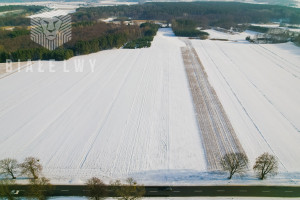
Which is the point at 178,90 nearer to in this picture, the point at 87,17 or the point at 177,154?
the point at 177,154

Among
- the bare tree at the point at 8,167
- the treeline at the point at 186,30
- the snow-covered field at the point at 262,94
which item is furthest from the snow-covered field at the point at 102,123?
the treeline at the point at 186,30

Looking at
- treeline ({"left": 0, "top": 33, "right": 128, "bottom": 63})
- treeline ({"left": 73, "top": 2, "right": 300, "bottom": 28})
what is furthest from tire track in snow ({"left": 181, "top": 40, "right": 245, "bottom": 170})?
treeline ({"left": 73, "top": 2, "right": 300, "bottom": 28})

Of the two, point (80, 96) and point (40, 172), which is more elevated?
point (80, 96)

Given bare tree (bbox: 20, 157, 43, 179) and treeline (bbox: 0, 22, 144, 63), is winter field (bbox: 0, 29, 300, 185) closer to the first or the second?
bare tree (bbox: 20, 157, 43, 179)

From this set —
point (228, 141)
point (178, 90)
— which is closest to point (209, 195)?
point (228, 141)

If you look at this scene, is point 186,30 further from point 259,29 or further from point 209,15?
point 209,15
